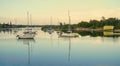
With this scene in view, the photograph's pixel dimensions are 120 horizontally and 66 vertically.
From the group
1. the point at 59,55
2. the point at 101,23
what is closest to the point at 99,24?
the point at 101,23

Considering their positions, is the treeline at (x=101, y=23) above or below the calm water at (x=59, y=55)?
above

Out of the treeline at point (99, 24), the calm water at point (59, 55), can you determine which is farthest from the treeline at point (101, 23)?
the calm water at point (59, 55)

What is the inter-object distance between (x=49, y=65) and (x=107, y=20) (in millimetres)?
81965

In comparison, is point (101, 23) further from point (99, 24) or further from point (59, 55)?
point (59, 55)

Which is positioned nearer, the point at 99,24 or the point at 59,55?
the point at 59,55

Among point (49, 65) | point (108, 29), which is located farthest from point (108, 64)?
point (108, 29)

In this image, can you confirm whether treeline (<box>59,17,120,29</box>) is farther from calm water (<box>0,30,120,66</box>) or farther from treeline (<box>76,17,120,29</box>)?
calm water (<box>0,30,120,66</box>)

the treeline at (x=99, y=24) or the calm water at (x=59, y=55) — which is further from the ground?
the treeline at (x=99, y=24)

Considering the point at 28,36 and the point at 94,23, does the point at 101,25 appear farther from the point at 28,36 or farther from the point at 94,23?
the point at 28,36

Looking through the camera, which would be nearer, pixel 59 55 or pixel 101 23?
pixel 59 55

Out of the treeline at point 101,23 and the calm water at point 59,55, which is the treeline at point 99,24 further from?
the calm water at point 59,55

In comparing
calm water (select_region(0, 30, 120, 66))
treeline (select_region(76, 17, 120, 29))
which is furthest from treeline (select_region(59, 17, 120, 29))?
calm water (select_region(0, 30, 120, 66))

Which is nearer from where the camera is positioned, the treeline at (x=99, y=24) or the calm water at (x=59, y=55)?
the calm water at (x=59, y=55)

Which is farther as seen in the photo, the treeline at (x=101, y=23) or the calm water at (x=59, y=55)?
the treeline at (x=101, y=23)
